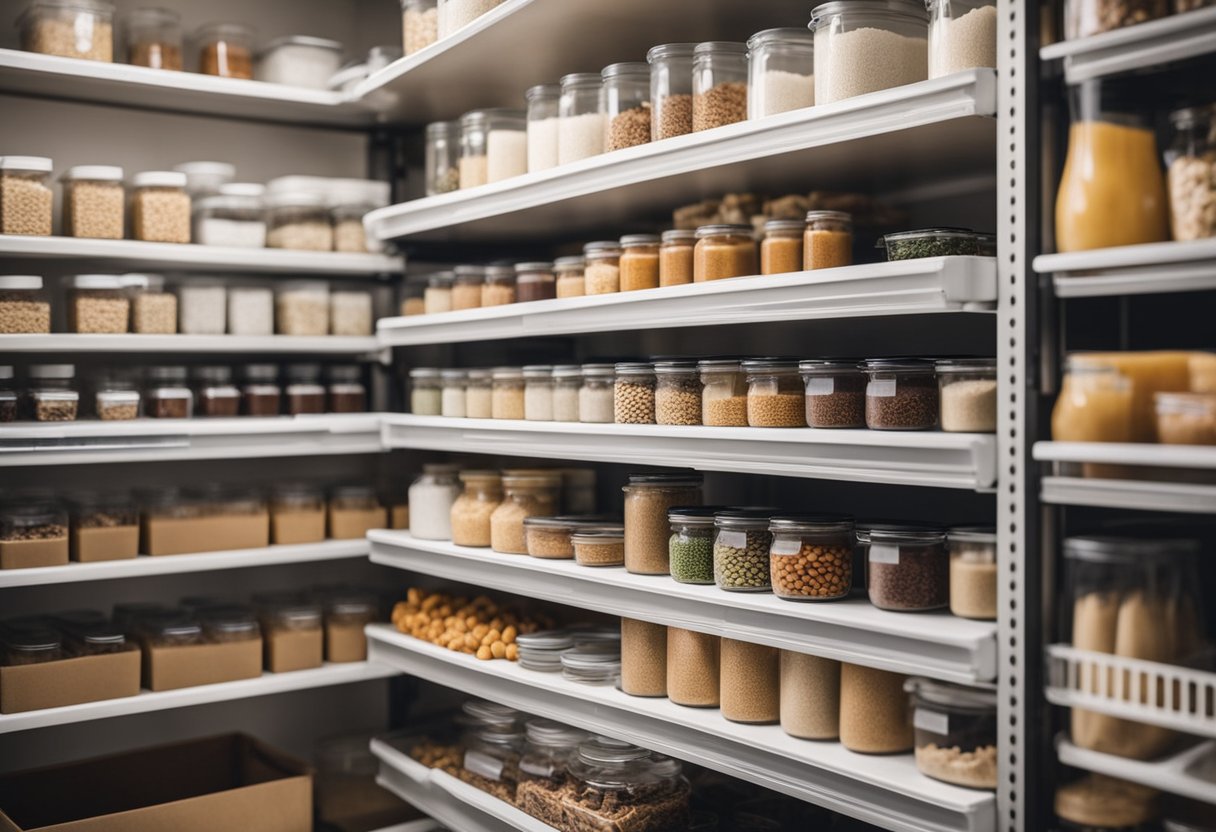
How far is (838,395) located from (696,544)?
1.63 feet

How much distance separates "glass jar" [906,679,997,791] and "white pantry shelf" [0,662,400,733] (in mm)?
2072

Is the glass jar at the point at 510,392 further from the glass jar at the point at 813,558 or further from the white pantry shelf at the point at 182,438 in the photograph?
the glass jar at the point at 813,558

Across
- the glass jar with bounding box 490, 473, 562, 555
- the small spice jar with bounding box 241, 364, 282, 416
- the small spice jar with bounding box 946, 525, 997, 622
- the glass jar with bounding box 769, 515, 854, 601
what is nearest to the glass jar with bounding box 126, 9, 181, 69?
the small spice jar with bounding box 241, 364, 282, 416

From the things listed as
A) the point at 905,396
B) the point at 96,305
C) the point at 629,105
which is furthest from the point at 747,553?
the point at 96,305

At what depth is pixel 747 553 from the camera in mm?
2230

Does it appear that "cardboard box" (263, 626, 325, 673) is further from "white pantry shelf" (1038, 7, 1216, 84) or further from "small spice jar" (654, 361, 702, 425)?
"white pantry shelf" (1038, 7, 1216, 84)

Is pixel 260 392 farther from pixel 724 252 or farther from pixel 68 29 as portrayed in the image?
pixel 724 252

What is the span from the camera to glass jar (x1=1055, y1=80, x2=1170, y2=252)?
1597 mm

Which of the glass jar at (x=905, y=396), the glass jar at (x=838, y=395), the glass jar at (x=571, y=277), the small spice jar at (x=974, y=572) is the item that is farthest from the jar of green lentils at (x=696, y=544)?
the glass jar at (x=571, y=277)

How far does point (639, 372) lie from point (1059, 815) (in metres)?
1.30

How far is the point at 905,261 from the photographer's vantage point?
1837mm

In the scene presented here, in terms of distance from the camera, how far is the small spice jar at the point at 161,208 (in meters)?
3.27

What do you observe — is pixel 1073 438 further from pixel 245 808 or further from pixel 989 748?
pixel 245 808

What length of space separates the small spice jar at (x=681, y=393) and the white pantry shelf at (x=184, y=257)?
5.12 ft
